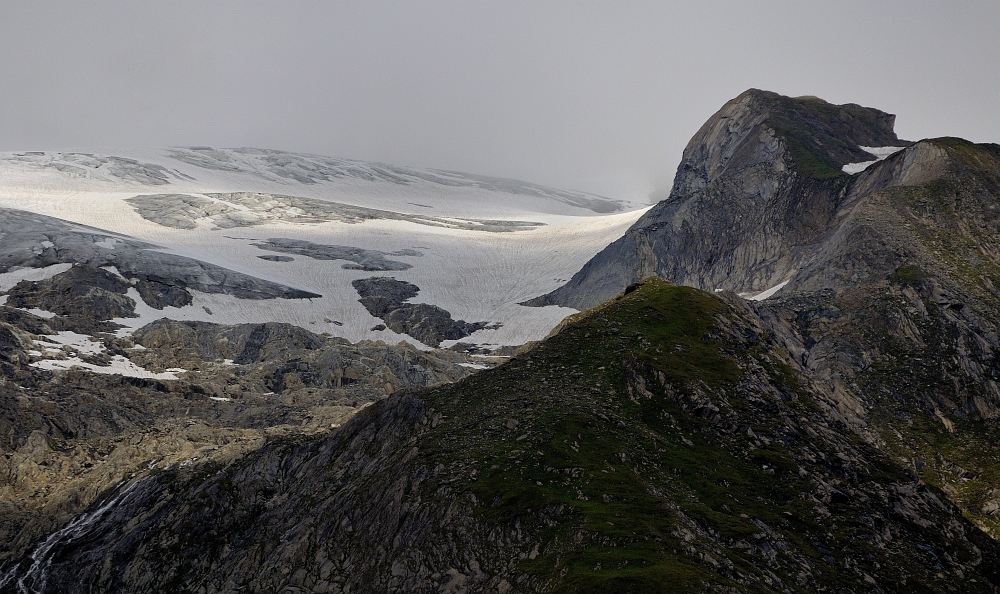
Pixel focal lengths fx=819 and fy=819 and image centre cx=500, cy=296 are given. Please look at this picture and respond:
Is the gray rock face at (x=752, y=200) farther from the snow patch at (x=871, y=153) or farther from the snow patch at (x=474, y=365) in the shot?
the snow patch at (x=474, y=365)

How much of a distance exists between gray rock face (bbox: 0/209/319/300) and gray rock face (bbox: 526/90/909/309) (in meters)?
55.1

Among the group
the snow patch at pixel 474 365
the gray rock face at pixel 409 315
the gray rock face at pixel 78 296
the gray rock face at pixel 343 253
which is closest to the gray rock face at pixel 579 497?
the snow patch at pixel 474 365

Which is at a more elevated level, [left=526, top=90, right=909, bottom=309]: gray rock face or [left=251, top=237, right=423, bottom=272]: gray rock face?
[left=526, top=90, right=909, bottom=309]: gray rock face

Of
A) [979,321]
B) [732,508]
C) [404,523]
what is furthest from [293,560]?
[979,321]

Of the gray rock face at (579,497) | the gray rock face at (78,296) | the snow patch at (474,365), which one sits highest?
the gray rock face at (579,497)

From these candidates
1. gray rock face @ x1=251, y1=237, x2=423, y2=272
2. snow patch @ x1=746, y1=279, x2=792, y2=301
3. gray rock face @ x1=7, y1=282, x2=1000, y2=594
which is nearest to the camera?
gray rock face @ x1=7, y1=282, x2=1000, y2=594

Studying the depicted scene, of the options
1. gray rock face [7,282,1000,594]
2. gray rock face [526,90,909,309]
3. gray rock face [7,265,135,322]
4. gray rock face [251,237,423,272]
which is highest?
gray rock face [526,90,909,309]

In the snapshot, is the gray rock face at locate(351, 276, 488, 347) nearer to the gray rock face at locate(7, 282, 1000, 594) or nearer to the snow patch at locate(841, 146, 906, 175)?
the snow patch at locate(841, 146, 906, 175)

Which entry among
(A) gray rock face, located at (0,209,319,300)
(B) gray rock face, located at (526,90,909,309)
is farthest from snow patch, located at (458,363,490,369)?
(A) gray rock face, located at (0,209,319,300)

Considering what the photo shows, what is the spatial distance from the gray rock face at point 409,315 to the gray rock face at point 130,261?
41.2 feet

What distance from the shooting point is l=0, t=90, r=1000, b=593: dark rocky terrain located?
32625 mm

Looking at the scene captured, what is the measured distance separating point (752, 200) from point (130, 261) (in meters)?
104

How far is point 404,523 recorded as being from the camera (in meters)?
37.5

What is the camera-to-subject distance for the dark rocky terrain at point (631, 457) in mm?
32625
